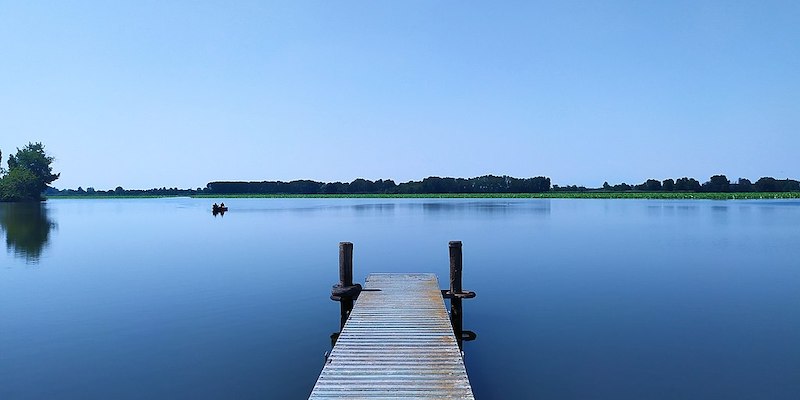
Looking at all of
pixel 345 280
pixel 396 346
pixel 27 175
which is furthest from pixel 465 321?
pixel 27 175

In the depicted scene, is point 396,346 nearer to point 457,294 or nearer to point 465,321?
point 457,294

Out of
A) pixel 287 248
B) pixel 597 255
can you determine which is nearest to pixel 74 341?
pixel 287 248

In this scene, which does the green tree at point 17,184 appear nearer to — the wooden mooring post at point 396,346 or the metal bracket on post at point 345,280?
the metal bracket on post at point 345,280

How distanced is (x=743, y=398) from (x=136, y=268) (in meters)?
25.9

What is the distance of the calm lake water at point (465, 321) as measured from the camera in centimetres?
1050

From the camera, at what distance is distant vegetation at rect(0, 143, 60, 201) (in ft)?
396

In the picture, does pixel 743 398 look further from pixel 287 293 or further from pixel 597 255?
pixel 597 255

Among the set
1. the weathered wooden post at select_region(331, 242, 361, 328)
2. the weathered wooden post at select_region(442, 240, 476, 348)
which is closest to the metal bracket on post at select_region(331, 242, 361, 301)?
the weathered wooden post at select_region(331, 242, 361, 328)

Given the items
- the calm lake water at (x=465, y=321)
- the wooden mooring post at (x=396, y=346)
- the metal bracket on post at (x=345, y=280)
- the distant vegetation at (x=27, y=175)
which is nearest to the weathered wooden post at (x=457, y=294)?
the wooden mooring post at (x=396, y=346)

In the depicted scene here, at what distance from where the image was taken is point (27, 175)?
121 meters

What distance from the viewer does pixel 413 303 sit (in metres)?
12.6

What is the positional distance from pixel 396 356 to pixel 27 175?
145 meters

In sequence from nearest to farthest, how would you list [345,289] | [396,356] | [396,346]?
[396,356], [396,346], [345,289]

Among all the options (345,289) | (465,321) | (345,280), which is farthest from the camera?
(465,321)
